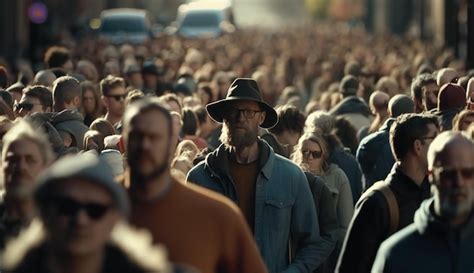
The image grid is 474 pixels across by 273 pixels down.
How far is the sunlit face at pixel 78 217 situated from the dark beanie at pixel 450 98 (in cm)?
732

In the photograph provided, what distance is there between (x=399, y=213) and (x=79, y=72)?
489 inches

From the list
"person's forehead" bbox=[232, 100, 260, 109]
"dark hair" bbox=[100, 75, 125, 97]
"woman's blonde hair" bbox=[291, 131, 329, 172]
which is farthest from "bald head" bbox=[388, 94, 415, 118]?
"person's forehead" bbox=[232, 100, 260, 109]

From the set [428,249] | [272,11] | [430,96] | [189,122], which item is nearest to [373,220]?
[428,249]

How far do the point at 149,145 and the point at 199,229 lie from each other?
1.30 feet

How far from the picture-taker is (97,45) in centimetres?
4025

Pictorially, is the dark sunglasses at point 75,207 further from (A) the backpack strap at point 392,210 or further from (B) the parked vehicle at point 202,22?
(B) the parked vehicle at point 202,22

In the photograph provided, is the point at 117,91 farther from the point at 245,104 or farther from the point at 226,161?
the point at 226,161

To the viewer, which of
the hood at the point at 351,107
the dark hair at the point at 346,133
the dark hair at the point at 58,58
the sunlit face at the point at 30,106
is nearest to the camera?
the sunlit face at the point at 30,106

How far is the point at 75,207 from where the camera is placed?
17.7 feet

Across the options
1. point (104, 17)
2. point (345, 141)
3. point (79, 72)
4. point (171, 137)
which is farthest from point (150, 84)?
point (104, 17)

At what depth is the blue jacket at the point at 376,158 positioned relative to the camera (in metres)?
12.6

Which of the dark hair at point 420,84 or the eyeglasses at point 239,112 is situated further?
the dark hair at point 420,84

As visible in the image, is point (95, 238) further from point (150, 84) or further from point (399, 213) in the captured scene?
point (150, 84)

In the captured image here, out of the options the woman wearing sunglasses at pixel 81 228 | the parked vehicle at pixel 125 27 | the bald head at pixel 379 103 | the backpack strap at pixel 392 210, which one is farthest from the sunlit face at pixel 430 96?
the parked vehicle at pixel 125 27
